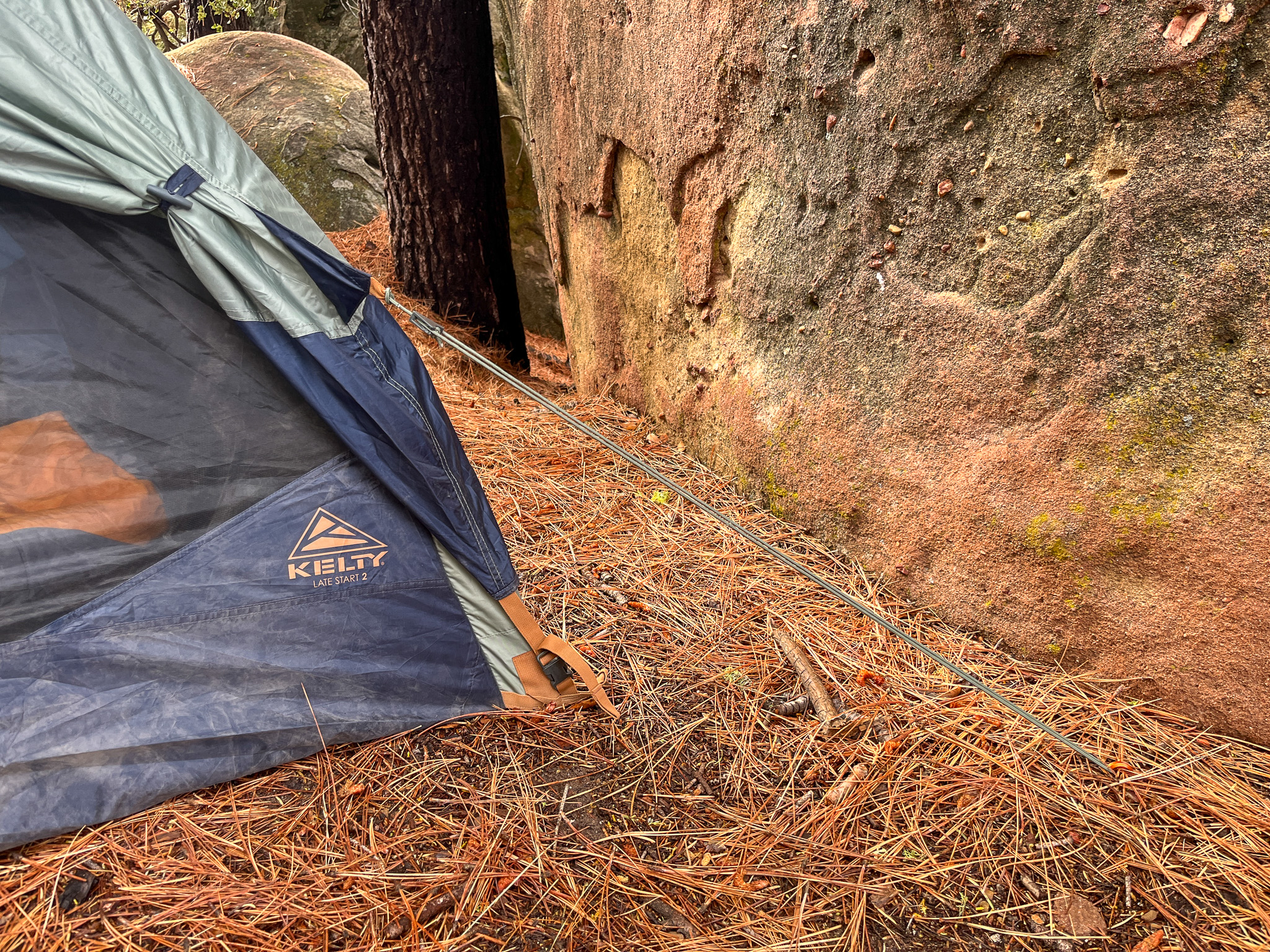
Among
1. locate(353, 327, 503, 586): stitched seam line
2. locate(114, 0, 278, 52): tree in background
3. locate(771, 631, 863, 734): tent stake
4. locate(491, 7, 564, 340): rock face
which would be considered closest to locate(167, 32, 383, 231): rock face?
locate(491, 7, 564, 340): rock face

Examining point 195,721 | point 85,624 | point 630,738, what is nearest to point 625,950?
point 630,738

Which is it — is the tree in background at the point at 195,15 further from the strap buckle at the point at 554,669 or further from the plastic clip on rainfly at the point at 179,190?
the strap buckle at the point at 554,669

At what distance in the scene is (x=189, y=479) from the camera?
1.71 meters

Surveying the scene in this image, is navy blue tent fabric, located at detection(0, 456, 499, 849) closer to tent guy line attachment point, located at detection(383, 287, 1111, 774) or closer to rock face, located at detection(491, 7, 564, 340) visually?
tent guy line attachment point, located at detection(383, 287, 1111, 774)

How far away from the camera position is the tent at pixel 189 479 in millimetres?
1519

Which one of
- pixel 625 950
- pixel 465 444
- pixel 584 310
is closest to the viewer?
pixel 625 950

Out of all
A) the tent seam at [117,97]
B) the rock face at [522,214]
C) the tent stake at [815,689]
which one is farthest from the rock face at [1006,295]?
the rock face at [522,214]

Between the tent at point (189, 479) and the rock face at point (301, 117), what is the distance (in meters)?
3.47

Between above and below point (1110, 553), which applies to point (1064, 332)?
above

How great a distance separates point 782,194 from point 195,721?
2051 mm

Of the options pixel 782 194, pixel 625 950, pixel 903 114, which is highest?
pixel 903 114

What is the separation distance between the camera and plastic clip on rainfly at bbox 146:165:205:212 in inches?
59.0

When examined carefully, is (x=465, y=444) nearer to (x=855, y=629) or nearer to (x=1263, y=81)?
(x=855, y=629)

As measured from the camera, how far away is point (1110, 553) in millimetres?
1807
